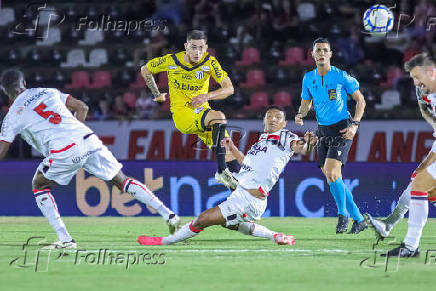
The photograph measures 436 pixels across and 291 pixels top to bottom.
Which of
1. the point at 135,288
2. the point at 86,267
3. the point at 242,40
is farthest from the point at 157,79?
the point at 135,288

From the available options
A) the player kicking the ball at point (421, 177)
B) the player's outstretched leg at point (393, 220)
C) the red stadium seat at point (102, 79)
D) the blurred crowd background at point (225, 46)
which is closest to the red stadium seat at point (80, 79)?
the blurred crowd background at point (225, 46)

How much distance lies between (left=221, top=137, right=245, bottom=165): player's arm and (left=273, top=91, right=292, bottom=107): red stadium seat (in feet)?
21.0

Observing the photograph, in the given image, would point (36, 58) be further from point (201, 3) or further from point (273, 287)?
point (273, 287)

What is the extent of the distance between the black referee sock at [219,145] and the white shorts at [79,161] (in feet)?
6.49

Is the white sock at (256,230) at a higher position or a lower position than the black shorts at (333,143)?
lower

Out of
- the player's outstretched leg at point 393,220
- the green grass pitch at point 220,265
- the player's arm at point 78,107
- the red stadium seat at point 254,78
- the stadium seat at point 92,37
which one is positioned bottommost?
the green grass pitch at point 220,265

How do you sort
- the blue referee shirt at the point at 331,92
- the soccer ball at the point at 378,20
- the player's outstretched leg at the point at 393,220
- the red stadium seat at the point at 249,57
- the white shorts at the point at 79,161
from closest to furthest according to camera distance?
the white shorts at the point at 79,161 < the player's outstretched leg at the point at 393,220 < the blue referee shirt at the point at 331,92 < the soccer ball at the point at 378,20 < the red stadium seat at the point at 249,57

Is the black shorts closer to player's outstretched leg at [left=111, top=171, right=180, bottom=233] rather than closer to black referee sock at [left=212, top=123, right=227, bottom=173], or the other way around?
black referee sock at [left=212, top=123, right=227, bottom=173]

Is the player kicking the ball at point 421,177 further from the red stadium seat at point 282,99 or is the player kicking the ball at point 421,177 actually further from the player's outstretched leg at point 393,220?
the red stadium seat at point 282,99

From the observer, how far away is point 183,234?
854 cm

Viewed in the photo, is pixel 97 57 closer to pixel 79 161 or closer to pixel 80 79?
pixel 80 79

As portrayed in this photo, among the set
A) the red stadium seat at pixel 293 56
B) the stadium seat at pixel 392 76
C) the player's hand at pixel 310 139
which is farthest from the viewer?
the red stadium seat at pixel 293 56

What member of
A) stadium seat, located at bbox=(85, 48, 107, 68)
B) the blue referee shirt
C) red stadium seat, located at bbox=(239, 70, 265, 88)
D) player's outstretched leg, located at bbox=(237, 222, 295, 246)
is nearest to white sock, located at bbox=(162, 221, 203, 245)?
player's outstretched leg, located at bbox=(237, 222, 295, 246)

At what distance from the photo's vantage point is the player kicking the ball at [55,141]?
8.48 m
